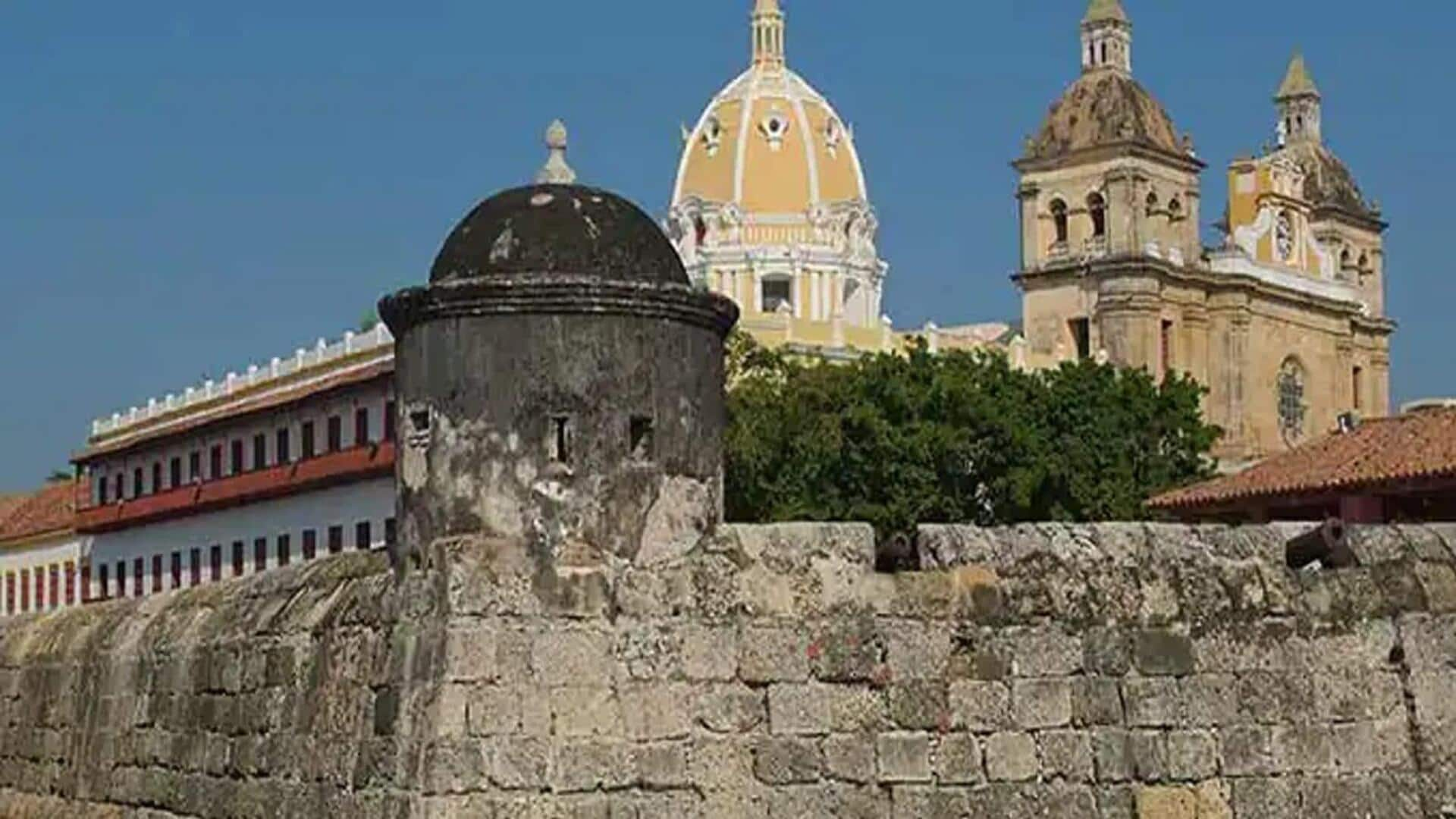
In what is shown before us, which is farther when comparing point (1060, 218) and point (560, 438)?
point (1060, 218)

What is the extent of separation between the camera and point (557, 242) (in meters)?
10.3

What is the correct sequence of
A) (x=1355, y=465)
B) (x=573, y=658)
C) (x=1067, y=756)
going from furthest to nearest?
(x=1355, y=465) → (x=1067, y=756) → (x=573, y=658)

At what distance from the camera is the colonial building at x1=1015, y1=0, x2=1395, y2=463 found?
82.8 metres

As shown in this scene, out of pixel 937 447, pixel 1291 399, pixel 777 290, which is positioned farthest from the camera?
pixel 1291 399

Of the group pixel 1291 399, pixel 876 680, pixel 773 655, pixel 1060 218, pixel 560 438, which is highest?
pixel 1060 218

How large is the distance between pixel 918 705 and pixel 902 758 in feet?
0.77

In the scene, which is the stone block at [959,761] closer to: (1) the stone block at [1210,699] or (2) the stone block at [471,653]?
(1) the stone block at [1210,699]

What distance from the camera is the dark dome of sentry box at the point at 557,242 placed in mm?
10258

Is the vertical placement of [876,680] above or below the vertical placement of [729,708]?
above

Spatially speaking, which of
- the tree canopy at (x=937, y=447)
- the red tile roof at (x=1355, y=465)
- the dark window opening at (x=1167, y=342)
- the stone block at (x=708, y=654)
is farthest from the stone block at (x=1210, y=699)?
the dark window opening at (x=1167, y=342)

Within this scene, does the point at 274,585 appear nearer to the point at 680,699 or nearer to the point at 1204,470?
the point at 680,699

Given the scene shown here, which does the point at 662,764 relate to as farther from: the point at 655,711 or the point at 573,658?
the point at 573,658

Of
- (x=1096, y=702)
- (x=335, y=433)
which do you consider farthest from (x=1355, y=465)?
(x=335, y=433)

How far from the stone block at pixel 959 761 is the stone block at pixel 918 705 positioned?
77mm
